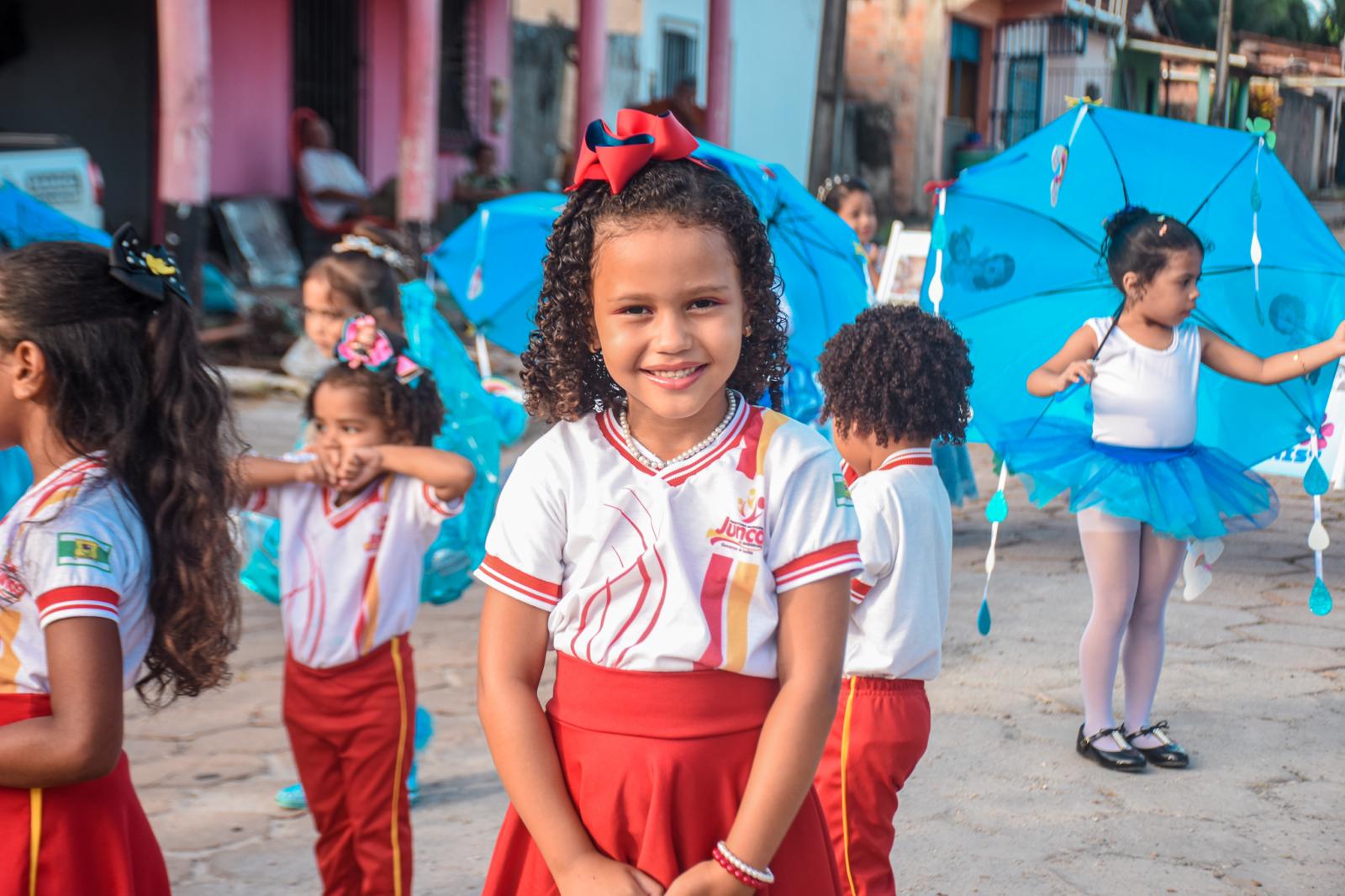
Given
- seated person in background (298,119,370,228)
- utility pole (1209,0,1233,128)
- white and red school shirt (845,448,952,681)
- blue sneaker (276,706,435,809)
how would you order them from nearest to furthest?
white and red school shirt (845,448,952,681), blue sneaker (276,706,435,809), utility pole (1209,0,1233,128), seated person in background (298,119,370,228)

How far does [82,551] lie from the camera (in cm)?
175

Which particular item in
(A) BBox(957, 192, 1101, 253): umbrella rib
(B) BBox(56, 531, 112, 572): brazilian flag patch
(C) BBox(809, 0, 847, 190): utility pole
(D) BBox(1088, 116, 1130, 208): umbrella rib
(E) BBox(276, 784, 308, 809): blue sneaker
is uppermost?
(C) BBox(809, 0, 847, 190): utility pole

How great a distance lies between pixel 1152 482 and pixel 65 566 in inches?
107

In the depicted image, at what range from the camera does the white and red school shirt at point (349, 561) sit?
115 inches

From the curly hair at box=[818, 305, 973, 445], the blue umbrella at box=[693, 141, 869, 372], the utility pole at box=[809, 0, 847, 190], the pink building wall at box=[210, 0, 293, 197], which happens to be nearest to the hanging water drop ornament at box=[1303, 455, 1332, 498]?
the blue umbrella at box=[693, 141, 869, 372]

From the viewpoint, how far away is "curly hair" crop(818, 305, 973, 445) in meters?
2.64

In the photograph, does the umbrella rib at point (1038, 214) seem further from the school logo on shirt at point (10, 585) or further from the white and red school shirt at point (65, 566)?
the school logo on shirt at point (10, 585)

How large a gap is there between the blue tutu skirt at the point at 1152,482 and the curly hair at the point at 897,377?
0.97 m

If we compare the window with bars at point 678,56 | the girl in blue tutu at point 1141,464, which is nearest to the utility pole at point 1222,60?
the girl in blue tutu at point 1141,464

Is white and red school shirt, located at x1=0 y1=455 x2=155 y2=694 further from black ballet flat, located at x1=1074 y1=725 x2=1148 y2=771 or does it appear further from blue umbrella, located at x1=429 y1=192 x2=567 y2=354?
black ballet flat, located at x1=1074 y1=725 x2=1148 y2=771

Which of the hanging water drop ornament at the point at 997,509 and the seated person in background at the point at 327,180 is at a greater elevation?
the seated person in background at the point at 327,180

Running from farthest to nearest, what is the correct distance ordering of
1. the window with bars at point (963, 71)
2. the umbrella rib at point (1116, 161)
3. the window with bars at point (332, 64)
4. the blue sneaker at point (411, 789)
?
1. the window with bars at point (963, 71)
2. the window with bars at point (332, 64)
3. the umbrella rib at point (1116, 161)
4. the blue sneaker at point (411, 789)

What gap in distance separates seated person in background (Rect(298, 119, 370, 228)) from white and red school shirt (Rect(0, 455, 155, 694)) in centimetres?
935

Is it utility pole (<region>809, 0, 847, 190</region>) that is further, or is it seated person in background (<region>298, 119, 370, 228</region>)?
seated person in background (<region>298, 119, 370, 228</region>)
